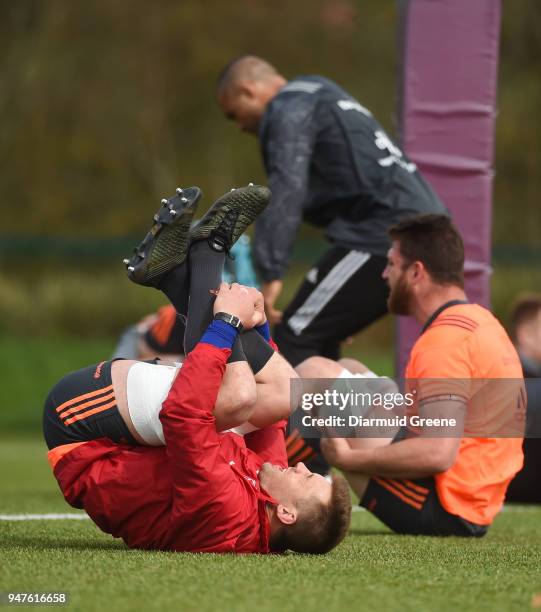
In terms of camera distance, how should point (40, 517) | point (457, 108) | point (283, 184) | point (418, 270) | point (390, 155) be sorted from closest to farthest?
point (418, 270) < point (40, 517) < point (283, 184) < point (390, 155) < point (457, 108)

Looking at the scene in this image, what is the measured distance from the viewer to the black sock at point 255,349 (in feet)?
14.3

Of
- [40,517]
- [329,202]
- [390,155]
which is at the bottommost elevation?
[40,517]

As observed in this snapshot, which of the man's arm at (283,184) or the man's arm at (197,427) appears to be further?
the man's arm at (283,184)

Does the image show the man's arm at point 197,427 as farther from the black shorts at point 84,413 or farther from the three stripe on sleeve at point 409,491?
the three stripe on sleeve at point 409,491

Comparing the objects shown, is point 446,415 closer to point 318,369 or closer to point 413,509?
point 413,509

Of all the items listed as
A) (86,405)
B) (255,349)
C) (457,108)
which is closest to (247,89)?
(457,108)

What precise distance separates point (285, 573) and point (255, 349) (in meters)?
1.02

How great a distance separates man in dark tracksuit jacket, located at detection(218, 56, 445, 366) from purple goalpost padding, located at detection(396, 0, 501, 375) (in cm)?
50

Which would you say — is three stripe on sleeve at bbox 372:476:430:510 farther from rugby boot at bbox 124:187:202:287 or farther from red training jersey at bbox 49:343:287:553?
rugby boot at bbox 124:187:202:287

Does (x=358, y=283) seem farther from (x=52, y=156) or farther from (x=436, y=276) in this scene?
(x=52, y=156)

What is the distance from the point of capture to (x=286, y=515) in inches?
161

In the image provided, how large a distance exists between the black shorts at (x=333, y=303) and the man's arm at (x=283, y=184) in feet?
0.75

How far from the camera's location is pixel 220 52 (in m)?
22.7

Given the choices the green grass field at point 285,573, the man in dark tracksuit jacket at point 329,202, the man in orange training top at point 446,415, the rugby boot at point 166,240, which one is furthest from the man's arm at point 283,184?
the rugby boot at point 166,240
